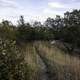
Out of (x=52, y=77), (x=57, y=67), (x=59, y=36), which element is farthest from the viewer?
(x=59, y=36)

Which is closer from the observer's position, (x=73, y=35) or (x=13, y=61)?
(x=13, y=61)

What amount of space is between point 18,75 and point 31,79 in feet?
3.04

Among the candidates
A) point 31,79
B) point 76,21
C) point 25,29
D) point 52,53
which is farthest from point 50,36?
point 31,79

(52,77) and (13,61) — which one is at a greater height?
(13,61)

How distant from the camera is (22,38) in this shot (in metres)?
21.0

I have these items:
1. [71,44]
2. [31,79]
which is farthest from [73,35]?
[31,79]

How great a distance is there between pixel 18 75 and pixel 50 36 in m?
21.1

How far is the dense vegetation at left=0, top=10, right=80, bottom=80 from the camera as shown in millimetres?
7844

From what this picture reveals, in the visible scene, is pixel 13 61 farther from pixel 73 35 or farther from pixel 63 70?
pixel 73 35

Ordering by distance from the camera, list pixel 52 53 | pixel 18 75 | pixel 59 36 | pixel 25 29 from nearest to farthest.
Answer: pixel 18 75, pixel 52 53, pixel 25 29, pixel 59 36

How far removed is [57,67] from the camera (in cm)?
1148

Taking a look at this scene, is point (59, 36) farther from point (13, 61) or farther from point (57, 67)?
point (13, 61)

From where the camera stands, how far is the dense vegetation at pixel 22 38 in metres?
7.84

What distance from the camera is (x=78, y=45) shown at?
2494 cm
